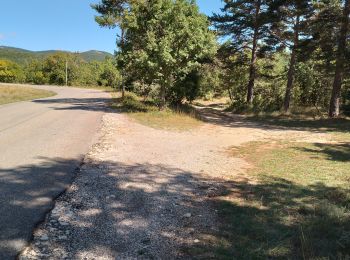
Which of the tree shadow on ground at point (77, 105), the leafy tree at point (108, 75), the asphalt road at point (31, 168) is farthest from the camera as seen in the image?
the leafy tree at point (108, 75)

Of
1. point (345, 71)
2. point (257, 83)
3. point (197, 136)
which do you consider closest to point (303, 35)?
point (345, 71)

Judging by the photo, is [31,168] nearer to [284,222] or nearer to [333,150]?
[284,222]

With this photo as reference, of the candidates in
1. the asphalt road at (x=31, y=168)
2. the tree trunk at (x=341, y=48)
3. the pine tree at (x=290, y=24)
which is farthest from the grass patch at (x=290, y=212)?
the pine tree at (x=290, y=24)

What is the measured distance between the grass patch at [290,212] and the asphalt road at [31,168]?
8.19 feet

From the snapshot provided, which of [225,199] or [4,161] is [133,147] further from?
[225,199]

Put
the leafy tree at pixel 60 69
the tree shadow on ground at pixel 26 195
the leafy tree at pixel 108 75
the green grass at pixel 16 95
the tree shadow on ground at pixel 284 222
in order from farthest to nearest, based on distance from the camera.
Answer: the leafy tree at pixel 60 69, the leafy tree at pixel 108 75, the green grass at pixel 16 95, the tree shadow on ground at pixel 26 195, the tree shadow on ground at pixel 284 222

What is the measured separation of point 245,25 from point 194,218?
75.3 feet

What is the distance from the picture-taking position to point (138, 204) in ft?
17.7

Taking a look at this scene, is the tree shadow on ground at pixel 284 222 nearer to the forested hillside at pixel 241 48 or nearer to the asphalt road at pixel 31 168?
the asphalt road at pixel 31 168

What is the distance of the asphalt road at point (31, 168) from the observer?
14.5 ft

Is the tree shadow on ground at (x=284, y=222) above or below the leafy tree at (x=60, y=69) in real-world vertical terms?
below

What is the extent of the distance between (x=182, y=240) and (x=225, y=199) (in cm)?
173

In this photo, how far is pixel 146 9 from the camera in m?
18.6

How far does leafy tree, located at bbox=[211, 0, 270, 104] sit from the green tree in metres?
7.74
